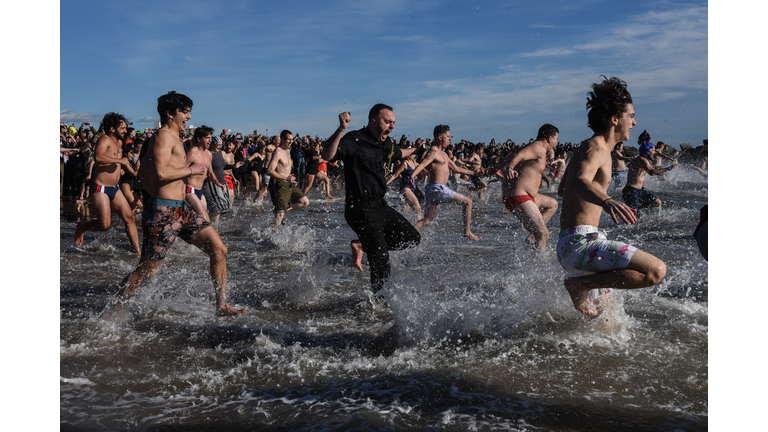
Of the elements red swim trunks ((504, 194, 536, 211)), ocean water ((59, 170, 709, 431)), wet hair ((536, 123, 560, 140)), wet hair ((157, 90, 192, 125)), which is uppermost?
wet hair ((536, 123, 560, 140))

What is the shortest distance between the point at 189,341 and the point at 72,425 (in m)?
1.31

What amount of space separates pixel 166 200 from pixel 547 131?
15.4ft

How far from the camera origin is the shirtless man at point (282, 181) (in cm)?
915

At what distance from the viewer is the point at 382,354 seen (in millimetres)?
3900

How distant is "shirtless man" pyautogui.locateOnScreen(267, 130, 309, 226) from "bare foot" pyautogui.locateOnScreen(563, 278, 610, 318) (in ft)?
20.4

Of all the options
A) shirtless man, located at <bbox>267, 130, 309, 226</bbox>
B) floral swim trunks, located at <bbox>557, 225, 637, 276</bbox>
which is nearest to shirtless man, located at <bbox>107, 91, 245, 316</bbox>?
floral swim trunks, located at <bbox>557, 225, 637, 276</bbox>

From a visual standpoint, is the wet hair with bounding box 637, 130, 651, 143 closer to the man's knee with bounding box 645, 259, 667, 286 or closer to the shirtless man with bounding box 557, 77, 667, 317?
the shirtless man with bounding box 557, 77, 667, 317

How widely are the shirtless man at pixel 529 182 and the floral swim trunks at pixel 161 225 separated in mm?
3790

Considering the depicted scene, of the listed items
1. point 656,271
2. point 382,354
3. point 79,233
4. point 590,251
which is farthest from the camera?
→ point 79,233

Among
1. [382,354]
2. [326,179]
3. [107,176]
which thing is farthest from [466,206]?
[326,179]

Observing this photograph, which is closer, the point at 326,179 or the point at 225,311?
the point at 225,311

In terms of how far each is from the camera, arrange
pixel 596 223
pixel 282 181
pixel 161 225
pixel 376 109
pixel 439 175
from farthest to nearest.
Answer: pixel 282 181 → pixel 439 175 → pixel 376 109 → pixel 161 225 → pixel 596 223

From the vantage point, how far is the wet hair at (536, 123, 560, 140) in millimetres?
6945

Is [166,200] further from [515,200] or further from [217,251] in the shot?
[515,200]
